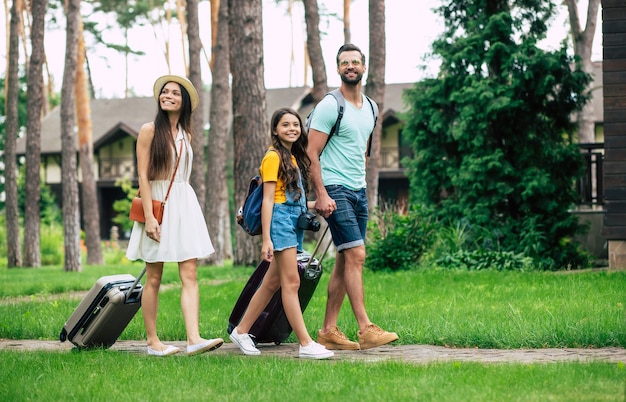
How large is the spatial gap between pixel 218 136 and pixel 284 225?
20042 mm

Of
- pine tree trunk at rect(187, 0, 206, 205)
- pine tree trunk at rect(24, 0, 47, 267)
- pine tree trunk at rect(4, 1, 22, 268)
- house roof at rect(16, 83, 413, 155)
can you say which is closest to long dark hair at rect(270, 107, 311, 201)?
pine tree trunk at rect(187, 0, 206, 205)

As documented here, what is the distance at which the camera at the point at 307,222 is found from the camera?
22.7 ft

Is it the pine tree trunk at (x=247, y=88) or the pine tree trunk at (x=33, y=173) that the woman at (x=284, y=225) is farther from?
the pine tree trunk at (x=33, y=173)

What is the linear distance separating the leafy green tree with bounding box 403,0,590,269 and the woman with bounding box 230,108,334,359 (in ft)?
30.2

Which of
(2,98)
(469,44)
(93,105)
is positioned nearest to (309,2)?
(469,44)

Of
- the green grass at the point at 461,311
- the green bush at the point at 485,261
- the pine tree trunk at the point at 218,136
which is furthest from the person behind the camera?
the pine tree trunk at the point at 218,136

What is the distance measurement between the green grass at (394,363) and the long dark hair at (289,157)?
1223 mm

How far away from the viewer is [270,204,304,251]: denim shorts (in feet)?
22.7

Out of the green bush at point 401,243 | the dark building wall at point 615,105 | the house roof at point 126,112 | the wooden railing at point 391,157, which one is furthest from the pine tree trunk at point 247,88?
the house roof at point 126,112

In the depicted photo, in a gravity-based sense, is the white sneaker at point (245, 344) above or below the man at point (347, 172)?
below

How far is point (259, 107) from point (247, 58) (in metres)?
0.82

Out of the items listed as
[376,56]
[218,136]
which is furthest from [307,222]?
[218,136]

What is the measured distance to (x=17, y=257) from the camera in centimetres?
2792

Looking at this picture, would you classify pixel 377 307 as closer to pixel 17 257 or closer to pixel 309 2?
pixel 309 2
